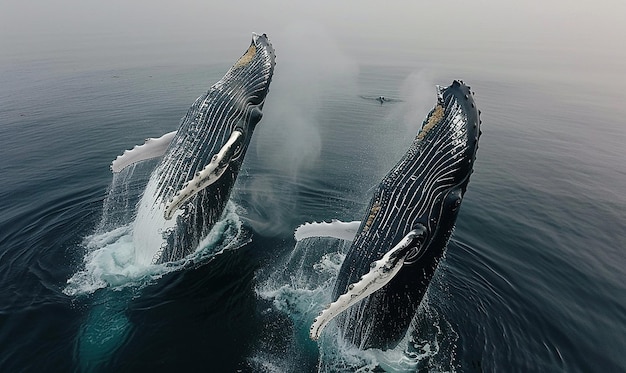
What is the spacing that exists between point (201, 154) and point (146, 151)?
2461 millimetres

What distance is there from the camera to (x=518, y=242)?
1541cm

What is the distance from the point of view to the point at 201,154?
1022cm

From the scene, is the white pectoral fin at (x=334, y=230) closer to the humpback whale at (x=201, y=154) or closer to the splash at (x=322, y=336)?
the splash at (x=322, y=336)

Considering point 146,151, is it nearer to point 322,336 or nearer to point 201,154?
point 201,154

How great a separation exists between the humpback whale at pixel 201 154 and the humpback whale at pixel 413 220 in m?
3.66

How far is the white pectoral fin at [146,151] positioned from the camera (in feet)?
38.0

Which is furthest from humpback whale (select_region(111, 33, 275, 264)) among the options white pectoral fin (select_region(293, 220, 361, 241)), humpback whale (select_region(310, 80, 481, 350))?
humpback whale (select_region(310, 80, 481, 350))

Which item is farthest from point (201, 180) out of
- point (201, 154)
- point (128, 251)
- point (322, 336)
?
point (128, 251)

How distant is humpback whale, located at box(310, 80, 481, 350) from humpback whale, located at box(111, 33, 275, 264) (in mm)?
3658

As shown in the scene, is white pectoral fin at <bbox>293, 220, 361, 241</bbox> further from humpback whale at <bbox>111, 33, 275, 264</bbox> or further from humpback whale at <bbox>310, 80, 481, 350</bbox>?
humpback whale at <bbox>111, 33, 275, 264</bbox>

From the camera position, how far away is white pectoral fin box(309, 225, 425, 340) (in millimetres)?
6977

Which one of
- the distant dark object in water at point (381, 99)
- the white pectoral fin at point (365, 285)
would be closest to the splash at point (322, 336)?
the white pectoral fin at point (365, 285)

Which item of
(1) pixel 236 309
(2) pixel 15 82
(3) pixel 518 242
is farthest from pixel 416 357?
(2) pixel 15 82

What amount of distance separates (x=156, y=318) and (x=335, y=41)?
239 feet
